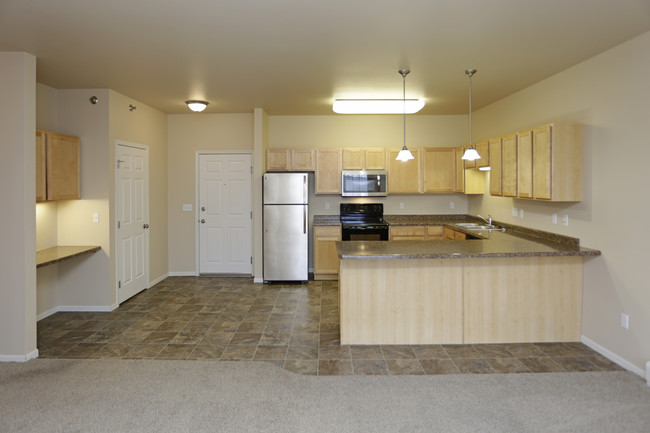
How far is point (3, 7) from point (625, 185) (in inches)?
186

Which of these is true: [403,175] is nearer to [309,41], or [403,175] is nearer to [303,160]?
Result: [303,160]

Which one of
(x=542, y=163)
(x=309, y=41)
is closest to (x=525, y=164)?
(x=542, y=163)

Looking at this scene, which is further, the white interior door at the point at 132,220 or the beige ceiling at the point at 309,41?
the white interior door at the point at 132,220

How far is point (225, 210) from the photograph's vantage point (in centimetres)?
707

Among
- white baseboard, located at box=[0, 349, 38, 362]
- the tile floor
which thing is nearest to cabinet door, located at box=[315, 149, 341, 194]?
the tile floor

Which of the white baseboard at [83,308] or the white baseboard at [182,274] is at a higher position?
the white baseboard at [182,274]

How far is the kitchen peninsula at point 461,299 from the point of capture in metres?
4.01

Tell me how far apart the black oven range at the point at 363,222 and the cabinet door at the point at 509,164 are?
2.11 meters

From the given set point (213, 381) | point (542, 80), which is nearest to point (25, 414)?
point (213, 381)

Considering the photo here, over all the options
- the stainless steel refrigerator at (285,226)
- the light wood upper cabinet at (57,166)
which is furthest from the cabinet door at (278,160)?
the light wood upper cabinet at (57,166)

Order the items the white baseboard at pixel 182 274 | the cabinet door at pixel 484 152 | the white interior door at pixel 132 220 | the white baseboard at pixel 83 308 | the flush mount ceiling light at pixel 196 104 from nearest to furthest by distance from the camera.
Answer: the white baseboard at pixel 83 308, the cabinet door at pixel 484 152, the white interior door at pixel 132 220, the flush mount ceiling light at pixel 196 104, the white baseboard at pixel 182 274

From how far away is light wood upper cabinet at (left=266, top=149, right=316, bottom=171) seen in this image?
678cm

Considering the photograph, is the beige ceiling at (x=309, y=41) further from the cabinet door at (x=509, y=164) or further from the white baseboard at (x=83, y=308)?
the white baseboard at (x=83, y=308)

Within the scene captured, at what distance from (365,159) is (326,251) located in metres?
1.59
